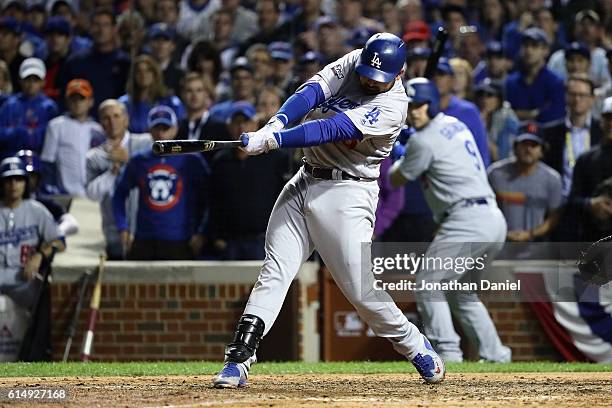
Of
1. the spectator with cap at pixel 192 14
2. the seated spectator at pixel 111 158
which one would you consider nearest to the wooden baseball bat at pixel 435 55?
the seated spectator at pixel 111 158

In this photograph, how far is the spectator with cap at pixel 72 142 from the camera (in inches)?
442

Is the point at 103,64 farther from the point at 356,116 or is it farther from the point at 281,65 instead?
the point at 356,116

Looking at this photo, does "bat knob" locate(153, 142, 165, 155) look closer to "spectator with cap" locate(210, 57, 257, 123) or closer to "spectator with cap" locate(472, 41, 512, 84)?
"spectator with cap" locate(210, 57, 257, 123)

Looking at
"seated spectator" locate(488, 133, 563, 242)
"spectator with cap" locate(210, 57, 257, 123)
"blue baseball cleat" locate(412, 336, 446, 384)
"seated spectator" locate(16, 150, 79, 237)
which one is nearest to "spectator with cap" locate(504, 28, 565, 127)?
"seated spectator" locate(488, 133, 563, 242)

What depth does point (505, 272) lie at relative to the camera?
405 inches

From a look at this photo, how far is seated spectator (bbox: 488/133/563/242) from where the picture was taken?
10312mm

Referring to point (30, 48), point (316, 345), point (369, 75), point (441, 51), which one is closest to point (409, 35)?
point (441, 51)

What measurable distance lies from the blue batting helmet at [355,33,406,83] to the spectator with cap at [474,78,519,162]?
174 inches

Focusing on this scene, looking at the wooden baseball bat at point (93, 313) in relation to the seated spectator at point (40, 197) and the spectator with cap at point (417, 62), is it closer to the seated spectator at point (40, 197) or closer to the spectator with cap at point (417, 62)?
the seated spectator at point (40, 197)

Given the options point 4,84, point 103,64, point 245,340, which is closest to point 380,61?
point 245,340

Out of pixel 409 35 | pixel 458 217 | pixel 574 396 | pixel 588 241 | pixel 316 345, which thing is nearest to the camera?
pixel 574 396

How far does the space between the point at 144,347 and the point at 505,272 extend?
333 centimetres

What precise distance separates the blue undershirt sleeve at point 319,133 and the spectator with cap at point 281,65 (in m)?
5.14

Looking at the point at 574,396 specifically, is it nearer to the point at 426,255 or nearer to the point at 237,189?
the point at 426,255
